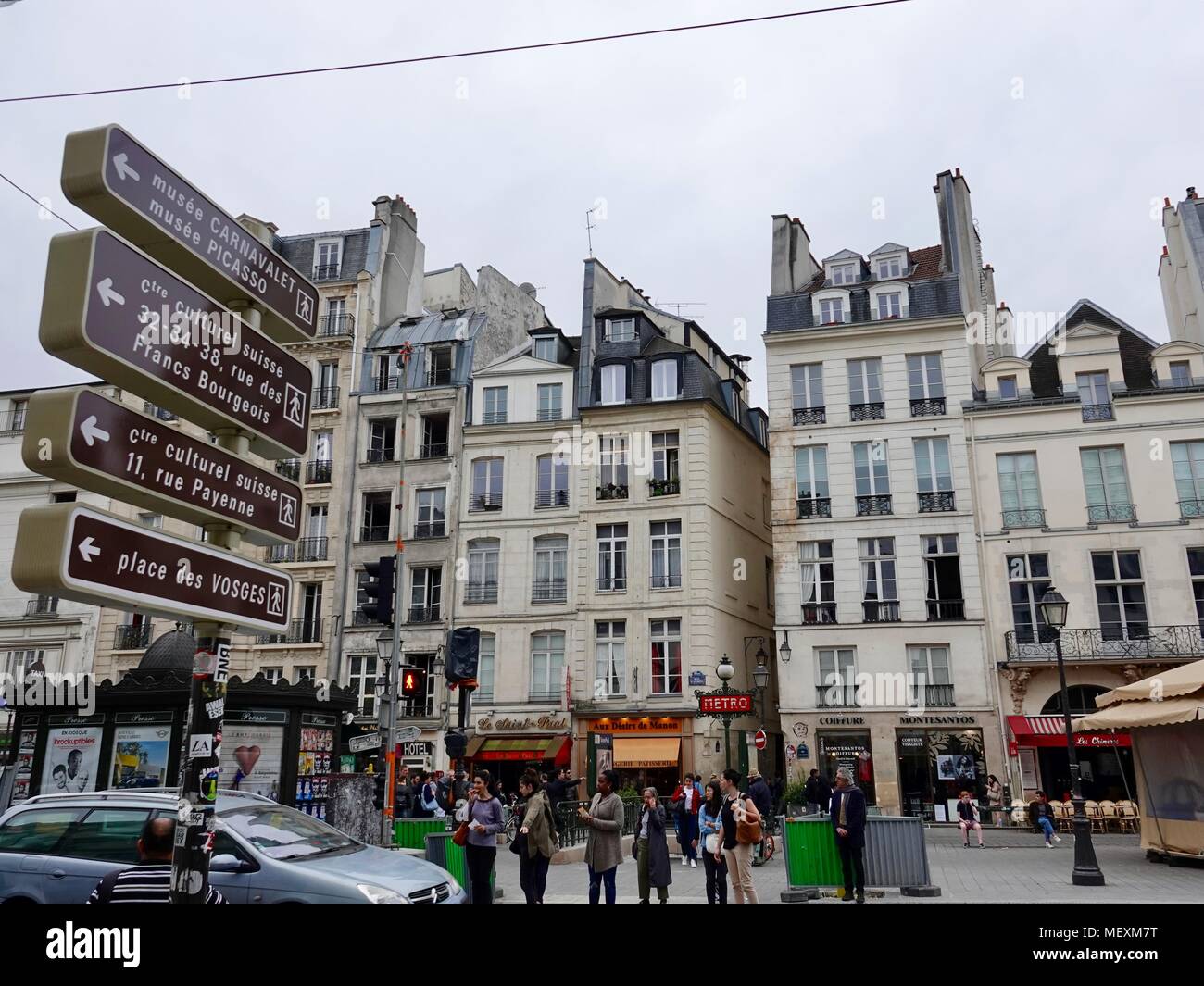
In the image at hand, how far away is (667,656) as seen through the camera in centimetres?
3148

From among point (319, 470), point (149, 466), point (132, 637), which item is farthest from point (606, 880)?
point (132, 637)

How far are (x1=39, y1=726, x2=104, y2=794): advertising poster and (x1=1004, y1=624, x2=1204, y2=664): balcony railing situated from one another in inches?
972

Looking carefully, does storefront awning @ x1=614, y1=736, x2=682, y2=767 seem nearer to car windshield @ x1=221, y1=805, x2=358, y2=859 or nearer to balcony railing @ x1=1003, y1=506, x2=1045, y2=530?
balcony railing @ x1=1003, y1=506, x2=1045, y2=530

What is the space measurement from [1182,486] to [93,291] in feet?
105

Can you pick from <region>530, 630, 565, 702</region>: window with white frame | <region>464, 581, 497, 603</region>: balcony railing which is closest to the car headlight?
<region>530, 630, 565, 702</region>: window with white frame

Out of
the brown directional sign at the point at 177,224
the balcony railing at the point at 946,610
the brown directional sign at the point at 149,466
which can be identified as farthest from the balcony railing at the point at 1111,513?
the brown directional sign at the point at 149,466

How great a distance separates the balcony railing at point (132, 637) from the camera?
35.7 meters

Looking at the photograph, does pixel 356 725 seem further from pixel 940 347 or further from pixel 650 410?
pixel 940 347

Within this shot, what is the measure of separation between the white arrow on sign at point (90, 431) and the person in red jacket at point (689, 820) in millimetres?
14522

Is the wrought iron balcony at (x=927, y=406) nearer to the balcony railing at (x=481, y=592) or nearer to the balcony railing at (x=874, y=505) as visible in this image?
the balcony railing at (x=874, y=505)

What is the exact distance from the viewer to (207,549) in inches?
195

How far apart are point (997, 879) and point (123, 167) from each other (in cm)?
1592

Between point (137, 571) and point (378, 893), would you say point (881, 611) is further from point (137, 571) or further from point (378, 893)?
point (137, 571)
